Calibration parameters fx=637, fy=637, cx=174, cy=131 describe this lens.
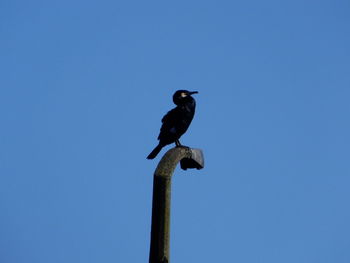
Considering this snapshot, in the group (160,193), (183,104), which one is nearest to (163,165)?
(160,193)

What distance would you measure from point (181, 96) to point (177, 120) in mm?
330

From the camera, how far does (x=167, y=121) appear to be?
8.51 meters

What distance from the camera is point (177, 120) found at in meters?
8.45

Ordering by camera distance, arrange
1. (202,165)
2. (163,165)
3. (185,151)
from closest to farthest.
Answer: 1. (163,165)
2. (185,151)
3. (202,165)

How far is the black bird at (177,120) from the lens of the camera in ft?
27.7

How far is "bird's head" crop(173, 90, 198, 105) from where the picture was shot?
847 centimetres

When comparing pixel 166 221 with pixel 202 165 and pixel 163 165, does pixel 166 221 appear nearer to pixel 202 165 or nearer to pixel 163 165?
pixel 163 165

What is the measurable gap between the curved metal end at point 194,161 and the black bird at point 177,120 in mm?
3286

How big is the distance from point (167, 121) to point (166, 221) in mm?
5084

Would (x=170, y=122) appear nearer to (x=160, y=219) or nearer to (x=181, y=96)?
(x=181, y=96)

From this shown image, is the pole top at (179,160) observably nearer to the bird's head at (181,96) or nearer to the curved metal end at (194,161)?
the curved metal end at (194,161)

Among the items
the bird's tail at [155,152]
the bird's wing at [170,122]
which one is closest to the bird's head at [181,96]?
the bird's wing at [170,122]

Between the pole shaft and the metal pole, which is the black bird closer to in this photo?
the metal pole

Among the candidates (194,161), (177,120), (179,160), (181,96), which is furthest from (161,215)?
(181,96)
